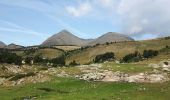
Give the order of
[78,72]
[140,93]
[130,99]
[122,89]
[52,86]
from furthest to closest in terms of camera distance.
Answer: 1. [78,72]
2. [52,86]
3. [122,89]
4. [140,93]
5. [130,99]

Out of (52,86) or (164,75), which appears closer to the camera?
(52,86)

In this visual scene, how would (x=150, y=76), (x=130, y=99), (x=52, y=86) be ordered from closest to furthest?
(x=130, y=99), (x=52, y=86), (x=150, y=76)

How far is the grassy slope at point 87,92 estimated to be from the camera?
63.4 m

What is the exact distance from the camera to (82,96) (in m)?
64.1

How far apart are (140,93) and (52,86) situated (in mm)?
25340

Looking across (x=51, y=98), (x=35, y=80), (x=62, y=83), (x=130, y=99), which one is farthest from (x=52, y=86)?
(x=130, y=99)

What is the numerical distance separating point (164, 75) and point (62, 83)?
1168 inches

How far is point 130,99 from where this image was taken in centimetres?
6044

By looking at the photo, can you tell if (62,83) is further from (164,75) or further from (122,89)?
(164,75)

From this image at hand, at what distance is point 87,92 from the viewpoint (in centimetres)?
7112

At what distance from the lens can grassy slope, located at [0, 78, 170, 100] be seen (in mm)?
63388

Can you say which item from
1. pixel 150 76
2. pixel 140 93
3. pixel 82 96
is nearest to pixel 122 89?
pixel 140 93

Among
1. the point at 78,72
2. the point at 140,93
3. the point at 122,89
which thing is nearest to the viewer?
the point at 140,93

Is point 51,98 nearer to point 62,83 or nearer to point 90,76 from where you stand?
point 62,83
